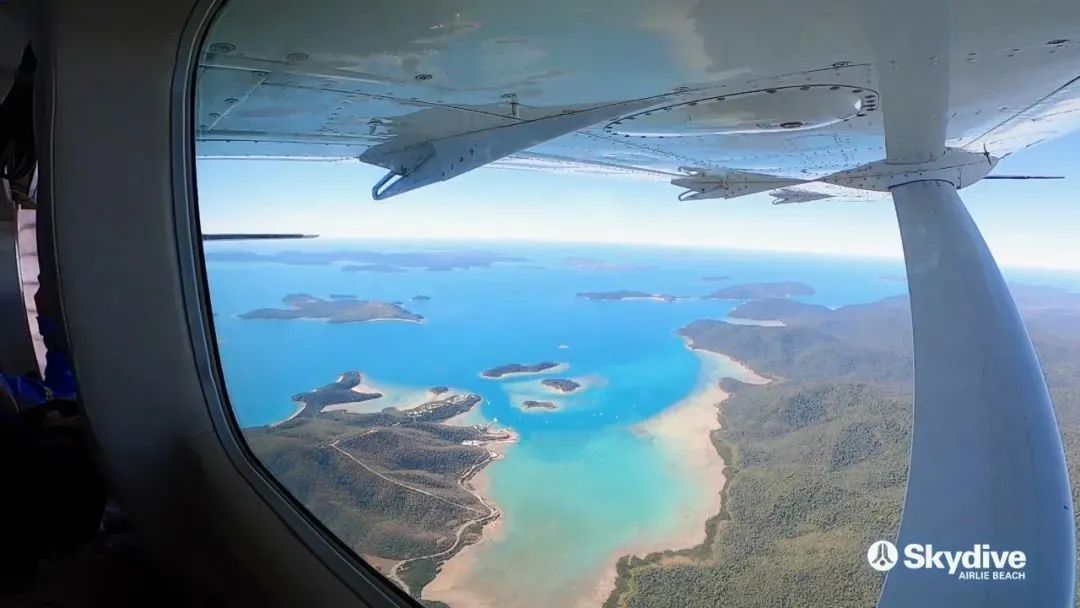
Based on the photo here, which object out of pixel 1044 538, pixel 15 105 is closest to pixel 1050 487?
pixel 1044 538

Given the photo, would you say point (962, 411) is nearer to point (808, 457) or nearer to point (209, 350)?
point (808, 457)

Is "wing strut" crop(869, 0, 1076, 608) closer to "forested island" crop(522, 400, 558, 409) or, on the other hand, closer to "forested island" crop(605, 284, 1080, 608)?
"forested island" crop(605, 284, 1080, 608)

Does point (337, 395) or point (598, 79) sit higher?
point (598, 79)

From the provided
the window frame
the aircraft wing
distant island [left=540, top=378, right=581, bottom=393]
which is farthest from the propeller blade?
the window frame

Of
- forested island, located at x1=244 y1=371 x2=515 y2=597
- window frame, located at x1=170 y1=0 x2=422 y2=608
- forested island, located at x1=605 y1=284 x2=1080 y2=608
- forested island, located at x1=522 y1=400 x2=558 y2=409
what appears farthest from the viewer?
forested island, located at x1=522 y1=400 x2=558 y2=409

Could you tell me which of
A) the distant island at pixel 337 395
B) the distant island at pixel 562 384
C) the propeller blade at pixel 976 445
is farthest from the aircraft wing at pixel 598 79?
the distant island at pixel 562 384

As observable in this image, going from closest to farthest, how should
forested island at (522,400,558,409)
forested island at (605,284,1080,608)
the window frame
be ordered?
the window frame
forested island at (605,284,1080,608)
forested island at (522,400,558,409)

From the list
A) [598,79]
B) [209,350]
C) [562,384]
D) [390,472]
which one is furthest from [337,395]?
[598,79]
